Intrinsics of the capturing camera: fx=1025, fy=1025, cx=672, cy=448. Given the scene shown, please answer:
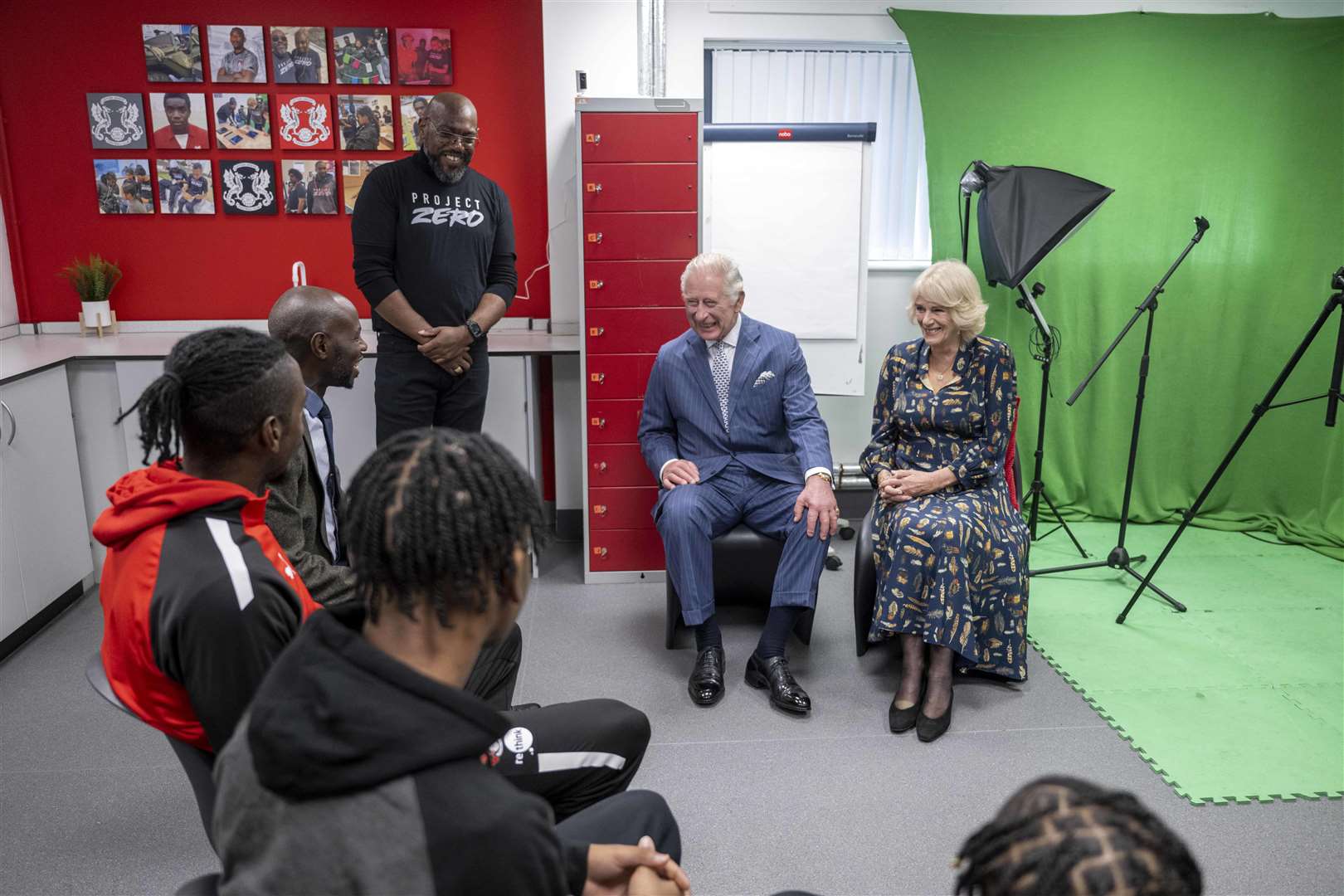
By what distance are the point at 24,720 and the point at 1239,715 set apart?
3.12m

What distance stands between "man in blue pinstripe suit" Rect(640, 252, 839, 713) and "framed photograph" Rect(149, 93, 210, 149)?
1.98 meters

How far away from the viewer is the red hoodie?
4.00 ft

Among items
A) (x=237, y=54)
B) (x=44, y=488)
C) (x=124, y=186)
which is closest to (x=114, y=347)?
(x=44, y=488)

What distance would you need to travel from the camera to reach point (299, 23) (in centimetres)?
365

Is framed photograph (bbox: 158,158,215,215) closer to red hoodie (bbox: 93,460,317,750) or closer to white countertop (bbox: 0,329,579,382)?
white countertop (bbox: 0,329,579,382)

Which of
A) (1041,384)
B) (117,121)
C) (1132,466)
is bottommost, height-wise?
(1132,466)

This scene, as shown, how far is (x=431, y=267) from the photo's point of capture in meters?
3.14

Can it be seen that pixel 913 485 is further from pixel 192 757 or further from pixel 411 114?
pixel 411 114

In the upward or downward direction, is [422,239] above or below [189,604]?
above

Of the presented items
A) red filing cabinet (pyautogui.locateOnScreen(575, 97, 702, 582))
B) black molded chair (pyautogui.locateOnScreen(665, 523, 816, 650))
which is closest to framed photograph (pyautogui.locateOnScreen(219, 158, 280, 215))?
red filing cabinet (pyautogui.locateOnScreen(575, 97, 702, 582))

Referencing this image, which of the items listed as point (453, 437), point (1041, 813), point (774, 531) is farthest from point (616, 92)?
point (1041, 813)

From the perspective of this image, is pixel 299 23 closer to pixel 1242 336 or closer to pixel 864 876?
pixel 864 876

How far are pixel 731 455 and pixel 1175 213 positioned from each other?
2156 millimetres

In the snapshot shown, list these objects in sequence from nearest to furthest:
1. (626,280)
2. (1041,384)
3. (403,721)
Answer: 1. (403,721)
2. (626,280)
3. (1041,384)
